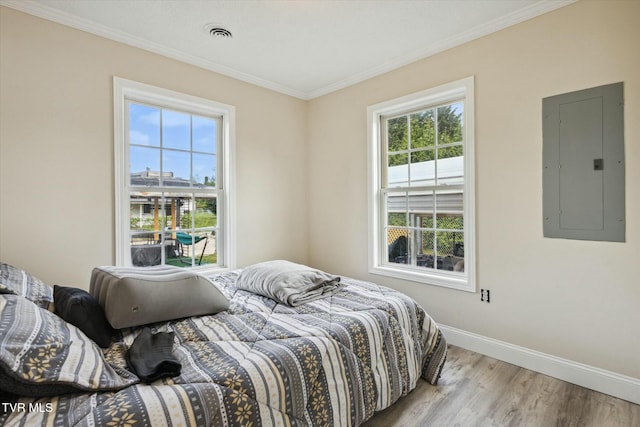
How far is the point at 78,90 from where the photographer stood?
2432 mm

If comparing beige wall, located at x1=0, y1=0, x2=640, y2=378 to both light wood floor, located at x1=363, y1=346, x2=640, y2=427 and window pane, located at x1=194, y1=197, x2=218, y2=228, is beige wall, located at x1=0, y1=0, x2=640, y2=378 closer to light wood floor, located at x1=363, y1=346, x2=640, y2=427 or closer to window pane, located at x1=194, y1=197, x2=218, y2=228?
light wood floor, located at x1=363, y1=346, x2=640, y2=427

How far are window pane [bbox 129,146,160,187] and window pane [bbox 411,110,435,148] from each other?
7.90 ft

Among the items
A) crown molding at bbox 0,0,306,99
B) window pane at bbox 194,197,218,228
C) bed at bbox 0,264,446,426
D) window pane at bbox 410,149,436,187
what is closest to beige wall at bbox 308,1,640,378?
window pane at bbox 410,149,436,187

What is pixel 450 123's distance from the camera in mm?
2900

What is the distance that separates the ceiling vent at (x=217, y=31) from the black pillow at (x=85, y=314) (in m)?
2.07

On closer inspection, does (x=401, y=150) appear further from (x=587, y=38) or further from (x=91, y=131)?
(x=91, y=131)

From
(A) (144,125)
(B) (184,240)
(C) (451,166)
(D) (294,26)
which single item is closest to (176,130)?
(A) (144,125)

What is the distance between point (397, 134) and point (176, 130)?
216 cm

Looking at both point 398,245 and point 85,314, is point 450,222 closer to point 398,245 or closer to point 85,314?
point 398,245

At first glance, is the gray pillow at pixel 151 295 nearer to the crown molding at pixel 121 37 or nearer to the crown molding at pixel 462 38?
the crown molding at pixel 121 37

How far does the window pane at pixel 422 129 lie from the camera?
3.03 metres

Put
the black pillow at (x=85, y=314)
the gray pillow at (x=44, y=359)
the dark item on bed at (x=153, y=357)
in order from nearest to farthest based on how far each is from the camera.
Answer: the gray pillow at (x=44, y=359)
the dark item on bed at (x=153, y=357)
the black pillow at (x=85, y=314)

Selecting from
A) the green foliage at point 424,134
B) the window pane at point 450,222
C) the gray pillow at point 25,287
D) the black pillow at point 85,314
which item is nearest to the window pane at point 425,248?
the window pane at point 450,222

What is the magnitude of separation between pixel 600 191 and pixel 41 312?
9.96ft
